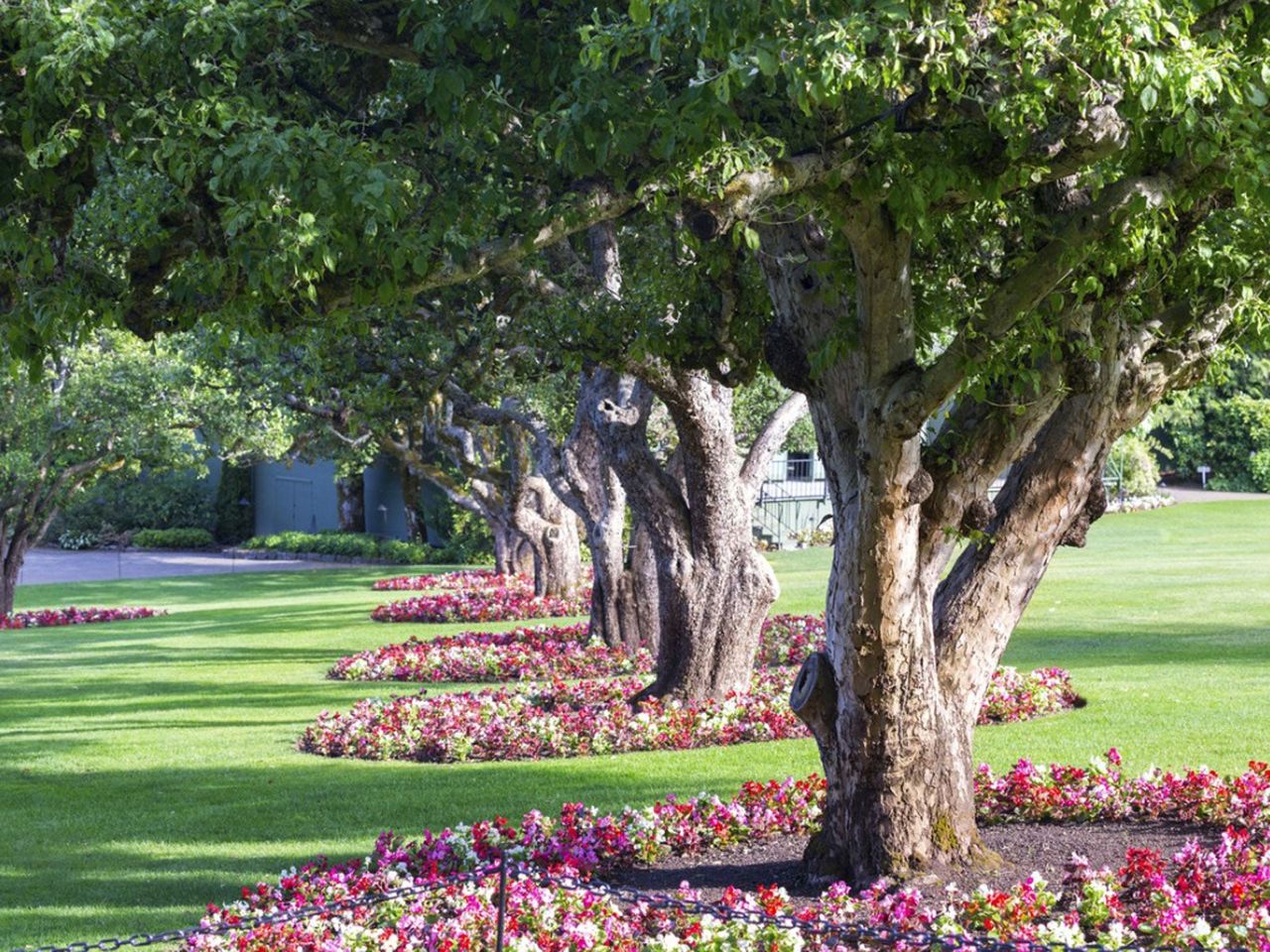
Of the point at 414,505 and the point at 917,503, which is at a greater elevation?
the point at 414,505

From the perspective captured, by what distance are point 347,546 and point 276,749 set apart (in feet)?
86.4

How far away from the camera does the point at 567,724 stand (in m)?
12.1

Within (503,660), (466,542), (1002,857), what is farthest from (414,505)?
(1002,857)

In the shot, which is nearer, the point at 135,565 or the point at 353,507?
the point at 135,565

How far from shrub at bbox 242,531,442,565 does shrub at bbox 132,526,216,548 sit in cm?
209

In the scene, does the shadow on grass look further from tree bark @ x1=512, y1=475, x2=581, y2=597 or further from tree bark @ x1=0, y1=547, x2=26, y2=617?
tree bark @ x1=0, y1=547, x2=26, y2=617

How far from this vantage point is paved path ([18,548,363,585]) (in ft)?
119

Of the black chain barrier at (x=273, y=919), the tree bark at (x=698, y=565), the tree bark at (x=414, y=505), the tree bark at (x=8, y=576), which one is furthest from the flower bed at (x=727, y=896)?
the tree bark at (x=414, y=505)

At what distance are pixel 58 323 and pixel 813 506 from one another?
115ft

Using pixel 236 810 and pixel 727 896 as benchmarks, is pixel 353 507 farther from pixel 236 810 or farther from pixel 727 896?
pixel 727 896

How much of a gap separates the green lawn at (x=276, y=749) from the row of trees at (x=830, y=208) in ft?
10.5

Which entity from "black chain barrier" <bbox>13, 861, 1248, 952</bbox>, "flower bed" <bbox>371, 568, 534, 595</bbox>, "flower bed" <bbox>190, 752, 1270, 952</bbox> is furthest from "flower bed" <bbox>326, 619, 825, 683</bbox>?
"black chain barrier" <bbox>13, 861, 1248, 952</bbox>

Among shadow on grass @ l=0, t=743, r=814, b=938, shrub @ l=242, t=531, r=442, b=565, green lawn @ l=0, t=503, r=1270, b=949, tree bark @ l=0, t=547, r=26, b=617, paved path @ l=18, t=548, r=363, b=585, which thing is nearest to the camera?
shadow on grass @ l=0, t=743, r=814, b=938

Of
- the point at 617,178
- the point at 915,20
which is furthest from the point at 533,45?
the point at 915,20
